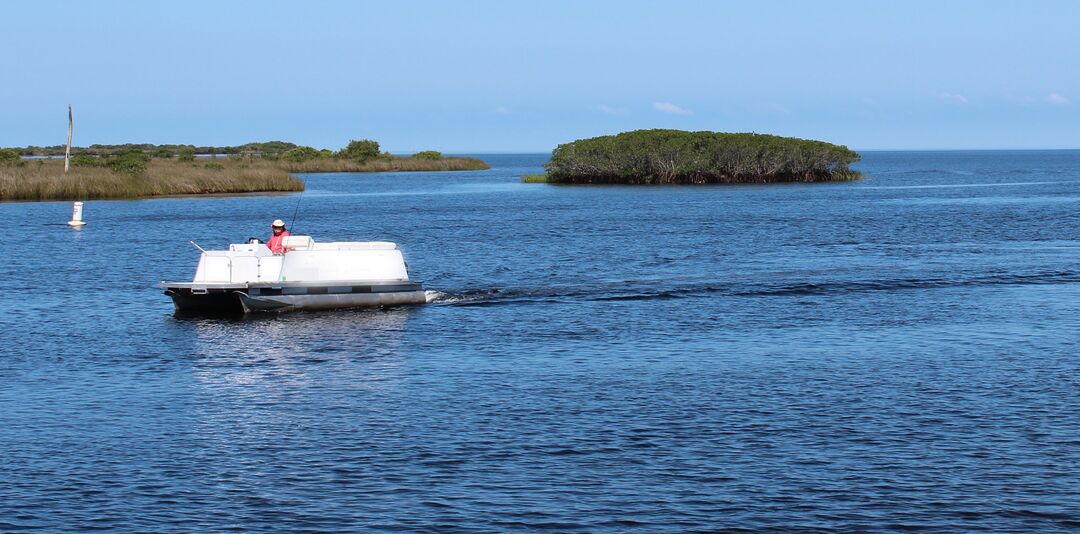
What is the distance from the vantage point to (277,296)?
31109 millimetres

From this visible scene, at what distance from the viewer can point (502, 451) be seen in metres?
17.3

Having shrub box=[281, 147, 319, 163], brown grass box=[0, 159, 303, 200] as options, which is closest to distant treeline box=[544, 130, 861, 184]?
brown grass box=[0, 159, 303, 200]

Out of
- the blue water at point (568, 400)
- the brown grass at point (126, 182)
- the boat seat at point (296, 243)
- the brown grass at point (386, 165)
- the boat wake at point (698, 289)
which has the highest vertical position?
the brown grass at point (386, 165)

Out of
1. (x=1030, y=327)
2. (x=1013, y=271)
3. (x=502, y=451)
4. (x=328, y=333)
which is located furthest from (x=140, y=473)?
(x=1013, y=271)

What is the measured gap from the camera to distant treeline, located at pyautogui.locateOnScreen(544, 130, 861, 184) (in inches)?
4850

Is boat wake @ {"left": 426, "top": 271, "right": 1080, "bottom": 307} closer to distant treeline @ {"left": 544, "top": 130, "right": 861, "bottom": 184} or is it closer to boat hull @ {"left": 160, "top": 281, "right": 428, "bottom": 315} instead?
boat hull @ {"left": 160, "top": 281, "right": 428, "bottom": 315}

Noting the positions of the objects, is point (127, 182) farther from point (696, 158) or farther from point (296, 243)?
point (296, 243)

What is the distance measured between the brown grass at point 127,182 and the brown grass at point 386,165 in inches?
2405

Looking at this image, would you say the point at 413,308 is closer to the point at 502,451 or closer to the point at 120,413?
the point at 120,413

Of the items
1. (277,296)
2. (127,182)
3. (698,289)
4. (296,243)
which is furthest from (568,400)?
(127,182)

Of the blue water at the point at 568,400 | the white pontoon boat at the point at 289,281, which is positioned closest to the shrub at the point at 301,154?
the blue water at the point at 568,400

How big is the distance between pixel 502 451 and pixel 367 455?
1791 mm

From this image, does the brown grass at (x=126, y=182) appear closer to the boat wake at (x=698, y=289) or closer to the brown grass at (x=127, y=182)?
the brown grass at (x=127, y=182)

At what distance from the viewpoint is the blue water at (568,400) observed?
48.8ft
